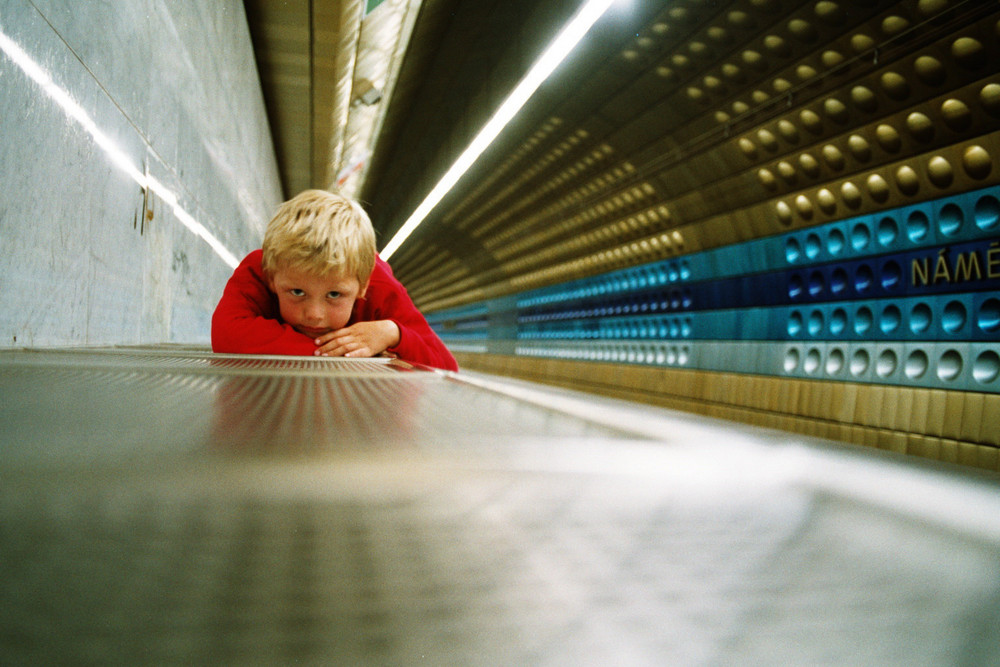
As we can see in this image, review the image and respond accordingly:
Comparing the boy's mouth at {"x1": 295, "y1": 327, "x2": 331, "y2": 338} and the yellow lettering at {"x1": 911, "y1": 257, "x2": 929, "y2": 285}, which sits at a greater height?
the yellow lettering at {"x1": 911, "y1": 257, "x2": 929, "y2": 285}

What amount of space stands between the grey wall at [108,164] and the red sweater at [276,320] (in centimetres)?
53

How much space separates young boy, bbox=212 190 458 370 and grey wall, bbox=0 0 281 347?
59 cm

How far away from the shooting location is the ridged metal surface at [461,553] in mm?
293

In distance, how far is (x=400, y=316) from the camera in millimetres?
3559

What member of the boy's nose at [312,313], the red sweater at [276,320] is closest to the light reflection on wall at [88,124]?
the red sweater at [276,320]

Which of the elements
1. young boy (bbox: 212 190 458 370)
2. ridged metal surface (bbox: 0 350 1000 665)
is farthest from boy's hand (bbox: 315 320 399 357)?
ridged metal surface (bbox: 0 350 1000 665)

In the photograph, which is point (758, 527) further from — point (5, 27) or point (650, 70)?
point (650, 70)

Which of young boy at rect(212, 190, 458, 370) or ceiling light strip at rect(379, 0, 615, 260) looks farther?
ceiling light strip at rect(379, 0, 615, 260)

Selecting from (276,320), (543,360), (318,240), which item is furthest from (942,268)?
(543,360)

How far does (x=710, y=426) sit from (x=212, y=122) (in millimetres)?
5163

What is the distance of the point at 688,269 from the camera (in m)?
5.87

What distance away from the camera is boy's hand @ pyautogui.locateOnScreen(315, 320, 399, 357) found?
2945mm

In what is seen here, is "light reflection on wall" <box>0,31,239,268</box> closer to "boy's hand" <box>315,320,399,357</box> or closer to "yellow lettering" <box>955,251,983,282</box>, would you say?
"boy's hand" <box>315,320,399,357</box>

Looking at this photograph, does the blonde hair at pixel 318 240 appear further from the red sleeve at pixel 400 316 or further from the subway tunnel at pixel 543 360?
the red sleeve at pixel 400 316
